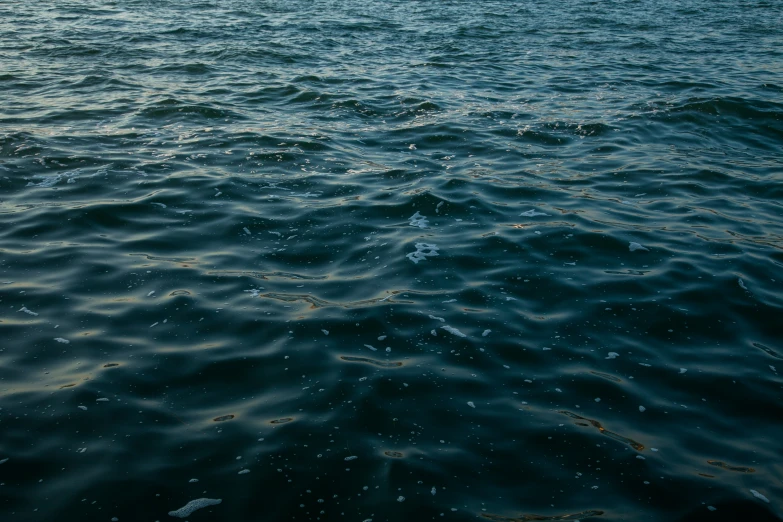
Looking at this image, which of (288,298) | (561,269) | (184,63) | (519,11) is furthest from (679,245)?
(519,11)

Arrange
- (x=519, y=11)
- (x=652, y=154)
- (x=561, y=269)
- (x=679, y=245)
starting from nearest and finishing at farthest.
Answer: (x=561, y=269), (x=679, y=245), (x=652, y=154), (x=519, y=11)

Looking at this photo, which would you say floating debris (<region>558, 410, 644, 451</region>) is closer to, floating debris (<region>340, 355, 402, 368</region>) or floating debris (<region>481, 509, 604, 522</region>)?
floating debris (<region>481, 509, 604, 522</region>)

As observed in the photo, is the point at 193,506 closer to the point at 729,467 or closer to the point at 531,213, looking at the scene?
the point at 729,467

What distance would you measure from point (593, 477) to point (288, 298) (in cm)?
346

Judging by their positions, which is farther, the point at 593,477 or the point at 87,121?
Answer: the point at 87,121

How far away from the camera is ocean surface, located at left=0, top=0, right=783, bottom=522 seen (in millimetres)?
4648

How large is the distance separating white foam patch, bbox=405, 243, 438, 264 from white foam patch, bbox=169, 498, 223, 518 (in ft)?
12.6

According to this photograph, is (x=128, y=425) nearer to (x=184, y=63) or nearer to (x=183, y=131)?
(x=183, y=131)

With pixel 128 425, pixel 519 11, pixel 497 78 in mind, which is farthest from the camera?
pixel 519 11

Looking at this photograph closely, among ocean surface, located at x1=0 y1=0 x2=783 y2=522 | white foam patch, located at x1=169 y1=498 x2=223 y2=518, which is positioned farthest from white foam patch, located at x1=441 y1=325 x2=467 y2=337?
white foam patch, located at x1=169 y1=498 x2=223 y2=518

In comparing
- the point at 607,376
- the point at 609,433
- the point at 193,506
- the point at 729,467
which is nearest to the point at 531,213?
the point at 607,376

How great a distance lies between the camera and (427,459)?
4797 millimetres

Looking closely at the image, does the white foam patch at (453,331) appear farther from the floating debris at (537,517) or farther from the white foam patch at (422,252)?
the floating debris at (537,517)

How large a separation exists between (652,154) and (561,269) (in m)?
4.69
